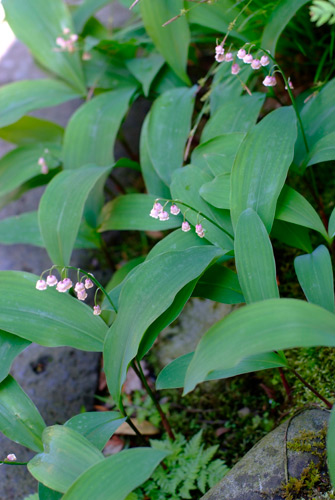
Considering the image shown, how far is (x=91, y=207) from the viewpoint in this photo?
2.09 m

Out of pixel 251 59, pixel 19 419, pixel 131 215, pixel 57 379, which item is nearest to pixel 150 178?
pixel 131 215

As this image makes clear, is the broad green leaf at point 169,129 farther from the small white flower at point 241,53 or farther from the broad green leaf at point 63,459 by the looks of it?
the broad green leaf at point 63,459

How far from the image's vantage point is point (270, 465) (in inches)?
51.6

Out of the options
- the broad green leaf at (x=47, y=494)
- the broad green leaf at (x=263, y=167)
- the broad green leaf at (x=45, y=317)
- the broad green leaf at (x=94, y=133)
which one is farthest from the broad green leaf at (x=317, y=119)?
the broad green leaf at (x=47, y=494)

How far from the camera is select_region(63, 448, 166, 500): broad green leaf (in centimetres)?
105

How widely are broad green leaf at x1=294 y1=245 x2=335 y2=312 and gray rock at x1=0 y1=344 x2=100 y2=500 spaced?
1087 millimetres

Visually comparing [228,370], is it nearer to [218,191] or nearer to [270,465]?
[270,465]

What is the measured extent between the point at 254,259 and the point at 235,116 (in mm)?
778

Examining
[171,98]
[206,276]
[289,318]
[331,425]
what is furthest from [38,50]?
[331,425]

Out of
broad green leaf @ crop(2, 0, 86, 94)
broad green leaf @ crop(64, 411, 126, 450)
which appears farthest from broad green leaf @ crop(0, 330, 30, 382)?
broad green leaf @ crop(2, 0, 86, 94)

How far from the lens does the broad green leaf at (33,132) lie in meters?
2.44

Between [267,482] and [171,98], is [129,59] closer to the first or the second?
[171,98]

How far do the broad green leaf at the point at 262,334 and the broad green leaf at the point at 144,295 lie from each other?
0.24 meters

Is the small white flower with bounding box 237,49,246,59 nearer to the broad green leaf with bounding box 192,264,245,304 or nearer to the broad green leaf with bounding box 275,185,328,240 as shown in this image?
the broad green leaf with bounding box 275,185,328,240
